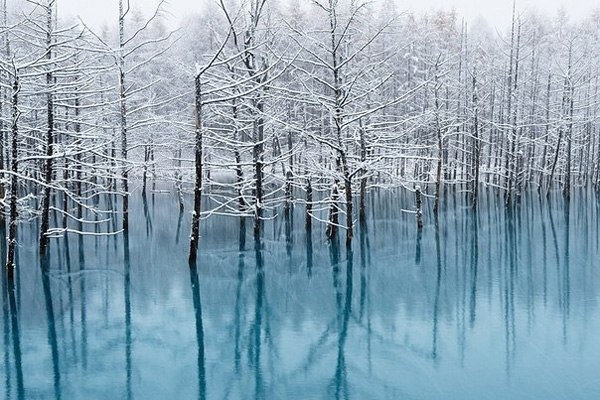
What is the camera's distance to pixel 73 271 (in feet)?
61.9

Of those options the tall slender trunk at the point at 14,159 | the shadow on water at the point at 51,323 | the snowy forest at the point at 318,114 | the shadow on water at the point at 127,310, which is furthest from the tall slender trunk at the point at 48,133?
the shadow on water at the point at 127,310

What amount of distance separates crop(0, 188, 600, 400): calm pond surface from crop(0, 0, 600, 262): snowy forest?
2096 millimetres

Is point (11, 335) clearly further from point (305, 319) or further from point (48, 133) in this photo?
point (48, 133)

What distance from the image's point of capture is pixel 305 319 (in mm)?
13547

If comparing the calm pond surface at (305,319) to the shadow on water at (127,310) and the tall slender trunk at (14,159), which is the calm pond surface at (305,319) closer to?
the shadow on water at (127,310)

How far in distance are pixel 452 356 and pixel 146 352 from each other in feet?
19.5

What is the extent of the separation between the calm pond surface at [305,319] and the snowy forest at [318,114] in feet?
6.88

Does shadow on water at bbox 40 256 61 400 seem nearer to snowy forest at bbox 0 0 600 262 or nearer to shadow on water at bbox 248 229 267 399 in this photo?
snowy forest at bbox 0 0 600 262

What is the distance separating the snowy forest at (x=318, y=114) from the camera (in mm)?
23375

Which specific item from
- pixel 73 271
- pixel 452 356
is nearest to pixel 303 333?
pixel 452 356

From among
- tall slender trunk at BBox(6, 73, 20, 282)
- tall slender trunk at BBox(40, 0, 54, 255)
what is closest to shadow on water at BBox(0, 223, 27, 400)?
tall slender trunk at BBox(6, 73, 20, 282)

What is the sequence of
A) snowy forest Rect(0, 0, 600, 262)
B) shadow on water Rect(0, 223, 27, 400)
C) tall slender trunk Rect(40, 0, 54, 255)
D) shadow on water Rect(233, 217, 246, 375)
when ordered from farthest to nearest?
snowy forest Rect(0, 0, 600, 262) → tall slender trunk Rect(40, 0, 54, 255) → shadow on water Rect(233, 217, 246, 375) → shadow on water Rect(0, 223, 27, 400)

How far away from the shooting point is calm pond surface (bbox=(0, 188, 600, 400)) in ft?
32.5

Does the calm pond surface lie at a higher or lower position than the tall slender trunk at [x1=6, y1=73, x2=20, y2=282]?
lower
